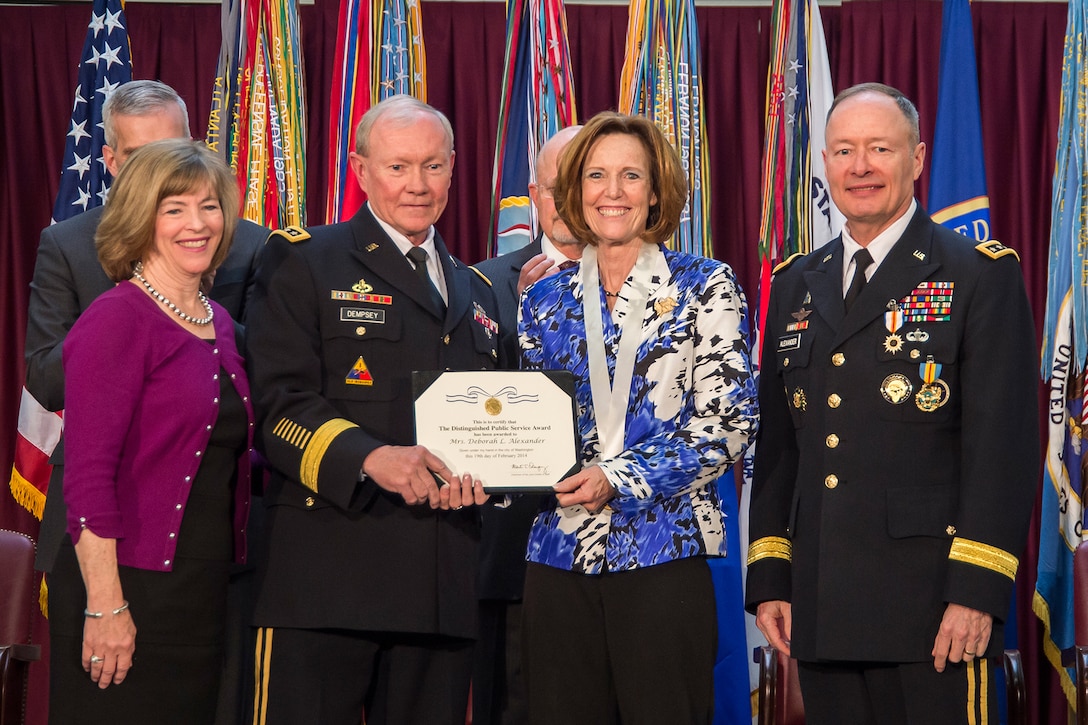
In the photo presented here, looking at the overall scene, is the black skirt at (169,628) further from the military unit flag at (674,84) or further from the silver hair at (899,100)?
the military unit flag at (674,84)

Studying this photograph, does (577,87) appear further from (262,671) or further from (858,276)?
(262,671)

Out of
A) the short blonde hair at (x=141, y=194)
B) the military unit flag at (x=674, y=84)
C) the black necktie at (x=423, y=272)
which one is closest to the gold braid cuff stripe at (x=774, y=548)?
the black necktie at (x=423, y=272)

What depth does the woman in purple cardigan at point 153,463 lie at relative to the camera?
7.69 feet

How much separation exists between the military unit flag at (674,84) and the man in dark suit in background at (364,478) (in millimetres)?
1978

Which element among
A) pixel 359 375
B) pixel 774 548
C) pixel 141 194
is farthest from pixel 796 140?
pixel 141 194

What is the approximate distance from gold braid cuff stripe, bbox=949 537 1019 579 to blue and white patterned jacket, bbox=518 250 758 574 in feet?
1.54

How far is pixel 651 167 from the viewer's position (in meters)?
2.68

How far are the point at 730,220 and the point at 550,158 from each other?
1.45 metres

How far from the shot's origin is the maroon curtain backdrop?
5113 mm

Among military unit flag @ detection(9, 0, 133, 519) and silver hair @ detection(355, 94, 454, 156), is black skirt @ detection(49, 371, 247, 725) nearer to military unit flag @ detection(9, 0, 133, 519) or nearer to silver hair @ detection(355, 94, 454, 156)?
silver hair @ detection(355, 94, 454, 156)

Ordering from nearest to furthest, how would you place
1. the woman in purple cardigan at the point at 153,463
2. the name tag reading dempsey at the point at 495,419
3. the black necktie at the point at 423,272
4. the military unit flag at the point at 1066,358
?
the woman in purple cardigan at the point at 153,463 → the name tag reading dempsey at the point at 495,419 → the black necktie at the point at 423,272 → the military unit flag at the point at 1066,358

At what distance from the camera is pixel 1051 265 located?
4.30 m

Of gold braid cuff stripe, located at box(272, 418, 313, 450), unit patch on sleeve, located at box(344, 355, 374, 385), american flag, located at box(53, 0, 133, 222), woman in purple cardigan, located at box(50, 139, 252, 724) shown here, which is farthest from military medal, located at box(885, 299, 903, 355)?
american flag, located at box(53, 0, 133, 222)

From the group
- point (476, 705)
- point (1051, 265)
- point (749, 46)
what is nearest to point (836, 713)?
point (476, 705)
